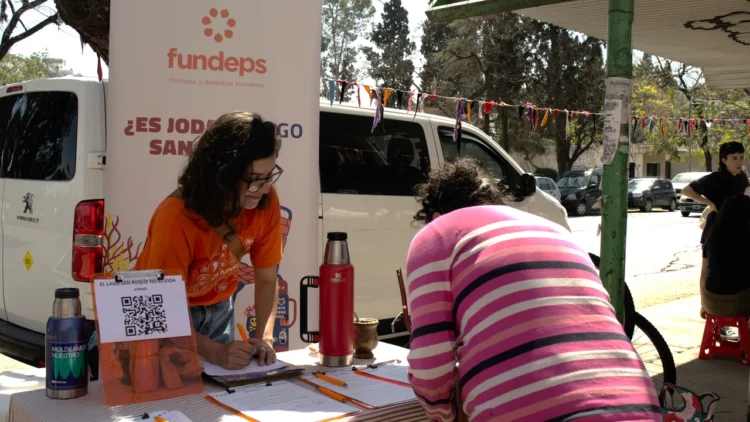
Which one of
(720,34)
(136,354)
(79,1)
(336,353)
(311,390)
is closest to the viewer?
(136,354)

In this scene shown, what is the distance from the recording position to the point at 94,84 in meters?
4.02

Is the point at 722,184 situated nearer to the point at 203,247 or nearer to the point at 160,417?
the point at 203,247

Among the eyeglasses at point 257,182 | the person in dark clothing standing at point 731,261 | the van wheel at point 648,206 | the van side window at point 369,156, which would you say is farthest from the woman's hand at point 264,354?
the van wheel at point 648,206

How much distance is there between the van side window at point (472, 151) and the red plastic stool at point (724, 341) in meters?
2.07

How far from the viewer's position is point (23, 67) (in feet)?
99.3

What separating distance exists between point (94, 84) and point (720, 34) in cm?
478

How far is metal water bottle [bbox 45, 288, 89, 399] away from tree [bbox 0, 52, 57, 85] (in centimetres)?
3001

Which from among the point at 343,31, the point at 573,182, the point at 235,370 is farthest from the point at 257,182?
the point at 343,31

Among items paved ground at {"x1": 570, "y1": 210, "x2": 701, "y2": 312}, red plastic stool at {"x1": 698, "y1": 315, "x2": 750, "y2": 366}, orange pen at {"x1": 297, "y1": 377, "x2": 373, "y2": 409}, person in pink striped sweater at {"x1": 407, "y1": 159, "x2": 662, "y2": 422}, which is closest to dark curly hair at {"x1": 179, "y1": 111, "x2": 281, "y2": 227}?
orange pen at {"x1": 297, "y1": 377, "x2": 373, "y2": 409}

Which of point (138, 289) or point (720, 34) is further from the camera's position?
point (720, 34)

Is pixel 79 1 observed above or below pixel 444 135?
above

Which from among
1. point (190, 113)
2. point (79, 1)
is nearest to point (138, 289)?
point (190, 113)

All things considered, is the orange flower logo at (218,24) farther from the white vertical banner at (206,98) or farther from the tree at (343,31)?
the tree at (343,31)

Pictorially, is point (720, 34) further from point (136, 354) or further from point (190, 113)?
point (136, 354)
